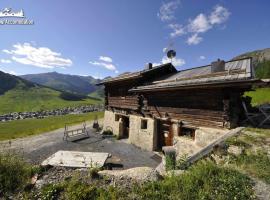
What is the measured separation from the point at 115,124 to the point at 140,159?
8905 millimetres

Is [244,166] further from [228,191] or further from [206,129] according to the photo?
[206,129]

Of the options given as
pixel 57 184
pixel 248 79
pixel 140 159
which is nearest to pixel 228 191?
pixel 57 184

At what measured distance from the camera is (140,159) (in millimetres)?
14695

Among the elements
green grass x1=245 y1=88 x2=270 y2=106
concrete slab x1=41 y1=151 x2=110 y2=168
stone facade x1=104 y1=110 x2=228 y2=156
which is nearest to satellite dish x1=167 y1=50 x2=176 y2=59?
stone facade x1=104 y1=110 x2=228 y2=156

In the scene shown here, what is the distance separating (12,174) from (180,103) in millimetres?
11142

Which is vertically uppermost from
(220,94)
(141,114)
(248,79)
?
(248,79)

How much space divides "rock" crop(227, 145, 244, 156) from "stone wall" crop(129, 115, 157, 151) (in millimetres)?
9497

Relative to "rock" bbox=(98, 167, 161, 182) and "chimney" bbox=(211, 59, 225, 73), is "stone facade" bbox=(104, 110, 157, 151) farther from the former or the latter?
"rock" bbox=(98, 167, 161, 182)

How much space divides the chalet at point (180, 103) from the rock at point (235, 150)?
3.57m

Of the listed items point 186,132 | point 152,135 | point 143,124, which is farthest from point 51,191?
point 143,124

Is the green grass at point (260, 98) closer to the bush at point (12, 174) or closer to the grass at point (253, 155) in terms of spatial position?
the grass at point (253, 155)

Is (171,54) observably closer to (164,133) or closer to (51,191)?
(164,133)

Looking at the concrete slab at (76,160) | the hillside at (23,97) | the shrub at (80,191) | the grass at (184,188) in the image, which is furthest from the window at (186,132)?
the hillside at (23,97)

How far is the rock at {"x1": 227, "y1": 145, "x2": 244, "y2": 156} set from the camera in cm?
701
